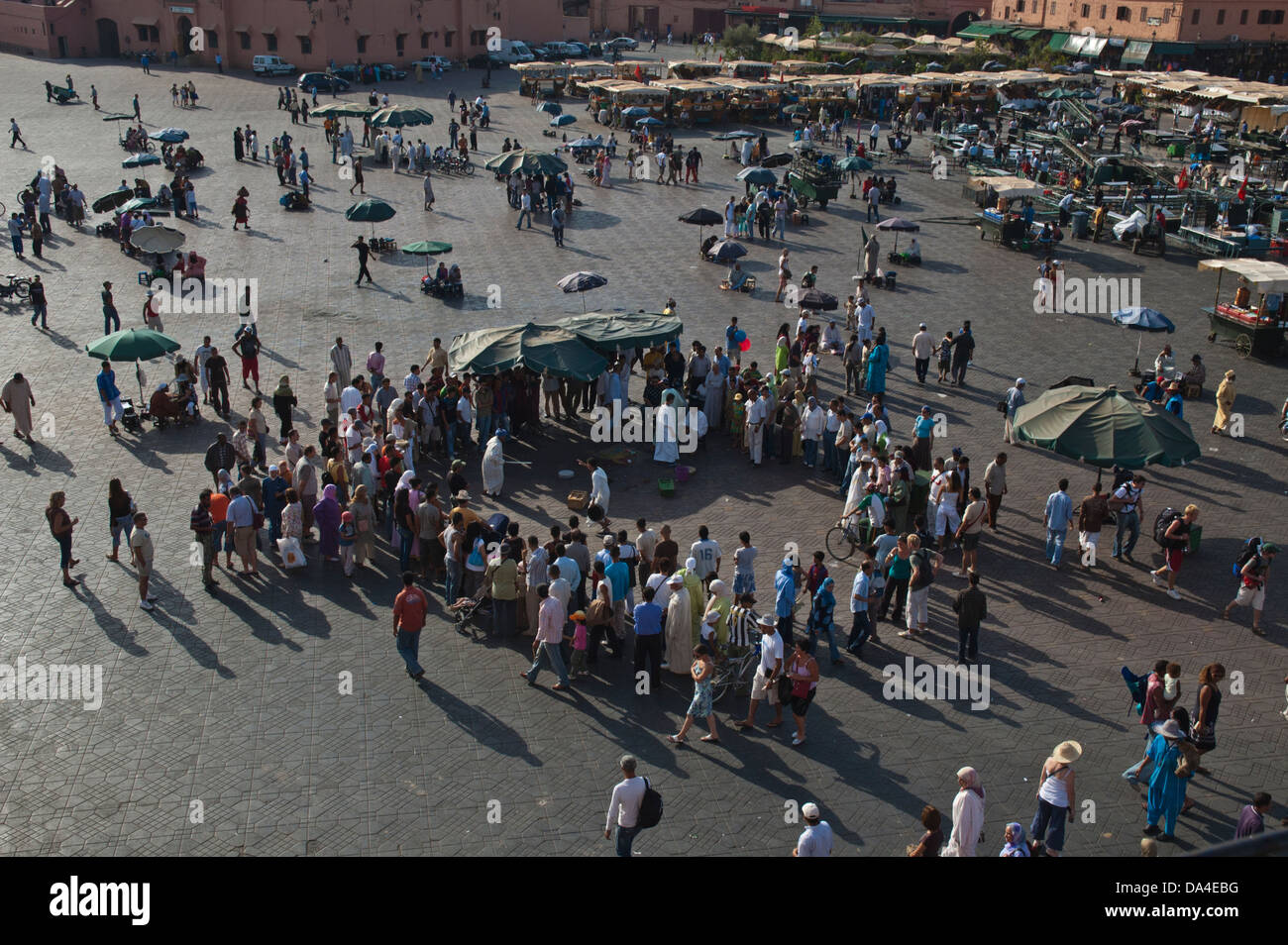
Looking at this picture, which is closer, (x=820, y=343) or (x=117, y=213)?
(x=820, y=343)

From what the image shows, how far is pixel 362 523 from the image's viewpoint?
1460 centimetres

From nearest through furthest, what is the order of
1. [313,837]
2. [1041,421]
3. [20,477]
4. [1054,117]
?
[313,837]
[1041,421]
[20,477]
[1054,117]

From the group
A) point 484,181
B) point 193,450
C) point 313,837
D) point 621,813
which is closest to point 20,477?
point 193,450

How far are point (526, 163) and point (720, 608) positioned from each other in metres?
22.8

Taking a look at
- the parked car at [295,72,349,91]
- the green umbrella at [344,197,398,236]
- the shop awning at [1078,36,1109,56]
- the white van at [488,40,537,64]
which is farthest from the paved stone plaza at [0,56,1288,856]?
the shop awning at [1078,36,1109,56]

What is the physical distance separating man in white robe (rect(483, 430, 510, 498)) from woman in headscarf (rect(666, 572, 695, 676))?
4962 mm

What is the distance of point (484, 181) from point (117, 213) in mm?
12783

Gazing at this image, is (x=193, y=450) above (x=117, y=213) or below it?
below

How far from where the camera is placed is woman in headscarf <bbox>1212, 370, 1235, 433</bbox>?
1930cm

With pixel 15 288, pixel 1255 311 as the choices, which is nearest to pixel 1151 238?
pixel 1255 311

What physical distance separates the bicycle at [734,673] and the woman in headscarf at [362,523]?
5.21 metres

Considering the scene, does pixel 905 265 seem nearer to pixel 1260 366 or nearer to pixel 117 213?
pixel 1260 366

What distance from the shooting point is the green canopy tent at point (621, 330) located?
1888 centimetres

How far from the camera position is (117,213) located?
100 ft
